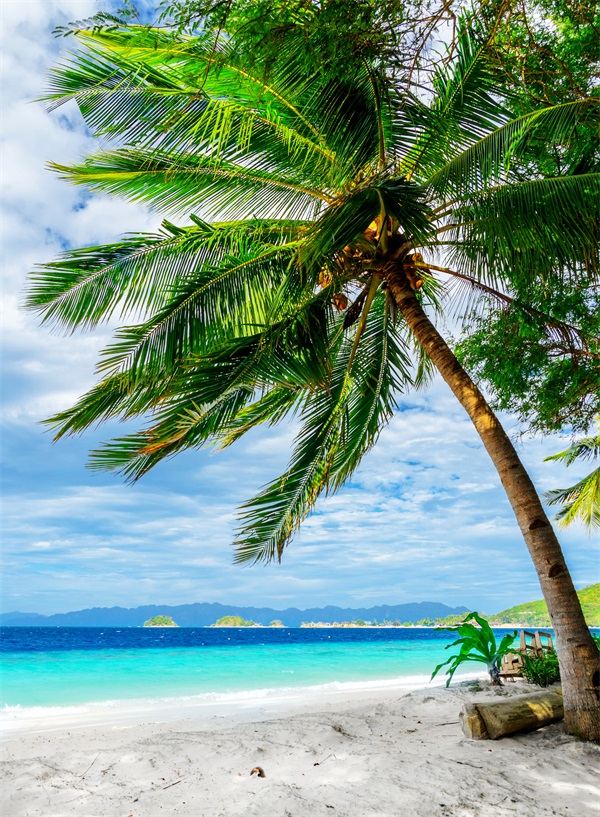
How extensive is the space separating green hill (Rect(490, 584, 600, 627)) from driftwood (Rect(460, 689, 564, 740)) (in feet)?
102

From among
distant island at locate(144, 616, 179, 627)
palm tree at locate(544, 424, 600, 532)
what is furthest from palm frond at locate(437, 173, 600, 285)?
distant island at locate(144, 616, 179, 627)

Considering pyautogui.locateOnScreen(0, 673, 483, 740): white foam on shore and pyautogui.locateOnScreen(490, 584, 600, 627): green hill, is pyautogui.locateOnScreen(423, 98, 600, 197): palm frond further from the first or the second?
pyautogui.locateOnScreen(490, 584, 600, 627): green hill

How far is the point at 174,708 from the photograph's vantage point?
11.2 metres

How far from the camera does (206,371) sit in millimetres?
4898

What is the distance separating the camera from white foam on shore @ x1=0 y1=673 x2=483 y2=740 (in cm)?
946

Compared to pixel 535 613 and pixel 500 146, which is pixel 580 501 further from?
pixel 535 613

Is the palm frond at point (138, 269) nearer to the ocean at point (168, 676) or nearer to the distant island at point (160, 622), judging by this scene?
the ocean at point (168, 676)

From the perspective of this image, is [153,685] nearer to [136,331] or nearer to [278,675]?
[278,675]

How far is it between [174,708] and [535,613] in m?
61.9

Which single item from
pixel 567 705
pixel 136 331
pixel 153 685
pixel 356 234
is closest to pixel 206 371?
pixel 136 331

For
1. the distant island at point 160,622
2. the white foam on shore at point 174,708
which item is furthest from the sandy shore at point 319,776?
the distant island at point 160,622

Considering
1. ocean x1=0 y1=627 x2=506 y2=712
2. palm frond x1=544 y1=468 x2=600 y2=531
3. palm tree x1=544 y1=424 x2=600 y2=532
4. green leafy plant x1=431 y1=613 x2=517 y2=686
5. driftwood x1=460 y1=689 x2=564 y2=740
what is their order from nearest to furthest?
driftwood x1=460 y1=689 x2=564 y2=740 → green leafy plant x1=431 y1=613 x2=517 y2=686 → palm tree x1=544 y1=424 x2=600 y2=532 → palm frond x1=544 y1=468 x2=600 y2=531 → ocean x1=0 y1=627 x2=506 y2=712

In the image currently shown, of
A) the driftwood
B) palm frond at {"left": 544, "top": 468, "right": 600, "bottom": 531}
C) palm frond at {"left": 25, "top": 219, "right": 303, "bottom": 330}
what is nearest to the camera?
the driftwood

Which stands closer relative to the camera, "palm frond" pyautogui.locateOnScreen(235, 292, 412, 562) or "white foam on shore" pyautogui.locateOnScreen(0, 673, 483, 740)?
"palm frond" pyautogui.locateOnScreen(235, 292, 412, 562)
